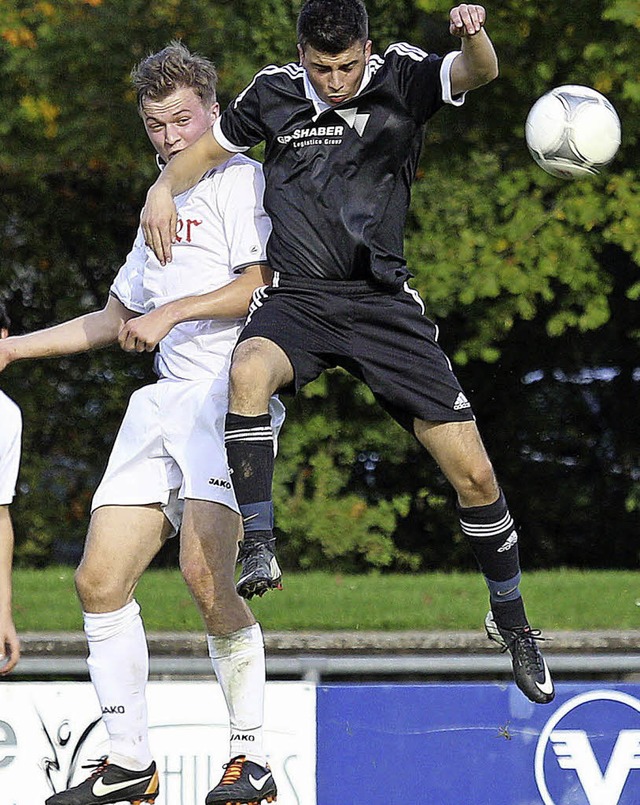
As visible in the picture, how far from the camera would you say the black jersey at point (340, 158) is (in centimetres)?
450

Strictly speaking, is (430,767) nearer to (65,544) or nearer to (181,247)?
(181,247)

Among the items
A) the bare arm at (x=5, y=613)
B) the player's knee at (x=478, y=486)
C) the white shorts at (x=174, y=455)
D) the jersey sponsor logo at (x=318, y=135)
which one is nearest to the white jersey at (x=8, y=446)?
the bare arm at (x=5, y=613)

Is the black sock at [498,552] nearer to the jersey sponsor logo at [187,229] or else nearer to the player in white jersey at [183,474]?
the player in white jersey at [183,474]

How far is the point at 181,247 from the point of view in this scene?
4812 millimetres

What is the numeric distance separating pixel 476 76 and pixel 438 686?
2719mm

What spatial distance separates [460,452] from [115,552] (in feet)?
3.91

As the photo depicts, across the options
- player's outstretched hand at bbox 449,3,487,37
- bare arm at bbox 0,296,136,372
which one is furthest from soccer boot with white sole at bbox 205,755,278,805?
player's outstretched hand at bbox 449,3,487,37

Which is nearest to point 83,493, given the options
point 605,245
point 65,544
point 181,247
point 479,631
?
point 65,544

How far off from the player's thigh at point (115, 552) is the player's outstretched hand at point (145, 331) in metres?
0.56

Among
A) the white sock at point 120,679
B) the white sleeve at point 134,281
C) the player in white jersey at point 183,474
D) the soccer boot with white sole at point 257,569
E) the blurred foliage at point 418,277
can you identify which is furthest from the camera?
the blurred foliage at point 418,277

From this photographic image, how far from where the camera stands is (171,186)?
4.64 m

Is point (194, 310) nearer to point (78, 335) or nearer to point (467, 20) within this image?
point (78, 335)

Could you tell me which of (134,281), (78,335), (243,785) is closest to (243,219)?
(134,281)

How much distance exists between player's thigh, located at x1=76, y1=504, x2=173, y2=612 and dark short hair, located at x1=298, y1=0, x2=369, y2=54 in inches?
63.7
